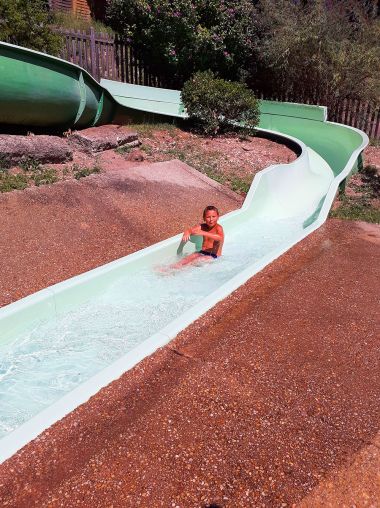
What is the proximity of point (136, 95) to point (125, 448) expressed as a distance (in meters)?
12.8

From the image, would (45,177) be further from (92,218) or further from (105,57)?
(105,57)

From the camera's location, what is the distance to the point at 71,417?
2994 millimetres

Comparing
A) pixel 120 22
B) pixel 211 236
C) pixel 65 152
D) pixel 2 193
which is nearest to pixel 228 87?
pixel 65 152

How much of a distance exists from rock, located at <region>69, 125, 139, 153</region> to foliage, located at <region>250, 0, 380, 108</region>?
7.19m

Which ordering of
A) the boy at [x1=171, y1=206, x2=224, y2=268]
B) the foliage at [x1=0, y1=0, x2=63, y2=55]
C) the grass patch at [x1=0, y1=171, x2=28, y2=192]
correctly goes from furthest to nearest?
the foliage at [x1=0, y1=0, x2=63, y2=55], the grass patch at [x1=0, y1=171, x2=28, y2=192], the boy at [x1=171, y1=206, x2=224, y2=268]

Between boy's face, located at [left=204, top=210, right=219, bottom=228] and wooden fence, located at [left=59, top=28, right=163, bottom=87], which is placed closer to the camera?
boy's face, located at [left=204, top=210, right=219, bottom=228]

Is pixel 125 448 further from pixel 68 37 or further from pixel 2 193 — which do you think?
pixel 68 37

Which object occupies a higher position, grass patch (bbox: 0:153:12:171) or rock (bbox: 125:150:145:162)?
grass patch (bbox: 0:153:12:171)

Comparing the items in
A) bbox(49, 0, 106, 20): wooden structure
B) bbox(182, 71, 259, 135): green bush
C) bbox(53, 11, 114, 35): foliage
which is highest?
bbox(49, 0, 106, 20): wooden structure

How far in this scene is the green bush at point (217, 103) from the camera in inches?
439

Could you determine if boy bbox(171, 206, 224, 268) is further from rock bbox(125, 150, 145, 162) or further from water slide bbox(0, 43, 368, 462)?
rock bbox(125, 150, 145, 162)

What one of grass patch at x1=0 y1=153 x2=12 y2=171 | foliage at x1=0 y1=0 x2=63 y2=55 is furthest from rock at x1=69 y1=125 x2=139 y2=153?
foliage at x1=0 y1=0 x2=63 y2=55

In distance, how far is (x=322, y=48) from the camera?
531 inches

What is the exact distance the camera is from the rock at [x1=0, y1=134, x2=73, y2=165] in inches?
287
